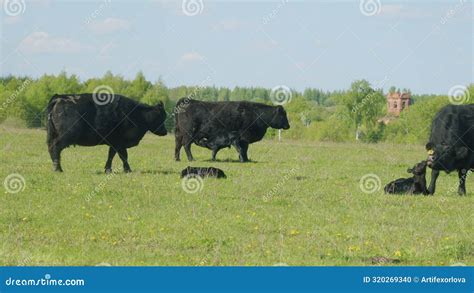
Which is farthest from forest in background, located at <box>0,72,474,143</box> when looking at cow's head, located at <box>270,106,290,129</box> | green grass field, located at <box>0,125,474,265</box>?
green grass field, located at <box>0,125,474,265</box>

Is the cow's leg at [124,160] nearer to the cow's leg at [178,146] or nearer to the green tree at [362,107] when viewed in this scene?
the cow's leg at [178,146]

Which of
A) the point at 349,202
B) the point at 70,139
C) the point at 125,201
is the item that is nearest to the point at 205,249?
the point at 125,201

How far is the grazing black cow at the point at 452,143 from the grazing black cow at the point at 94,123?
343 inches

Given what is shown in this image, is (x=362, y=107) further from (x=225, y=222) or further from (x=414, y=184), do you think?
(x=225, y=222)

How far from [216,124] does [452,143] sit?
1344 centimetres

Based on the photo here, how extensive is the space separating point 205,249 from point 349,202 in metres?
6.02

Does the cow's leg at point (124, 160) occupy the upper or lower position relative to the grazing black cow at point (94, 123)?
lower

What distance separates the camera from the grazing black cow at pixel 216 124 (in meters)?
29.4

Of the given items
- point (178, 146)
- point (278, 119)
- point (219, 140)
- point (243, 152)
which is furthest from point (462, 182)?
point (278, 119)

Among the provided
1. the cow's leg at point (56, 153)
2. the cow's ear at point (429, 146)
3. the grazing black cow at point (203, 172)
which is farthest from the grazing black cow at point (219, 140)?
the cow's ear at point (429, 146)

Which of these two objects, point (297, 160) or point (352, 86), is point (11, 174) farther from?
point (352, 86)

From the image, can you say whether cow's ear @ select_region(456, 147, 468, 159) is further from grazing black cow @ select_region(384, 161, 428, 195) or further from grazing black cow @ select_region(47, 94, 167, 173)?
grazing black cow @ select_region(47, 94, 167, 173)

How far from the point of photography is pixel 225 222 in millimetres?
13062

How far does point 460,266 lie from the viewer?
9.87 meters
